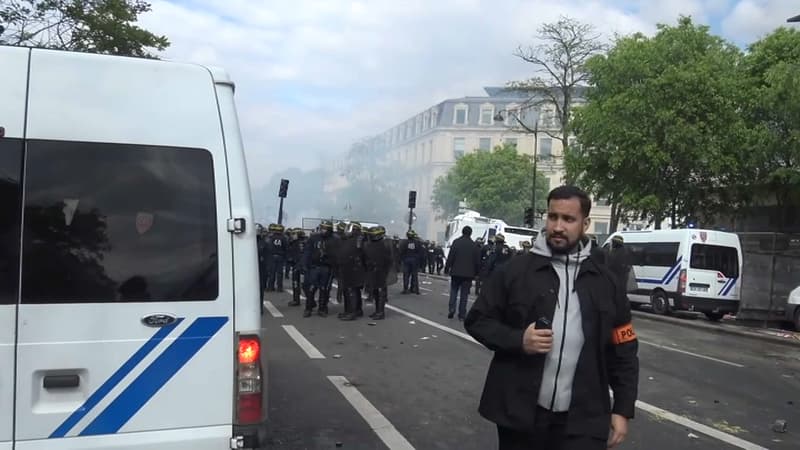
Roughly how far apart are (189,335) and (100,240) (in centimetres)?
51

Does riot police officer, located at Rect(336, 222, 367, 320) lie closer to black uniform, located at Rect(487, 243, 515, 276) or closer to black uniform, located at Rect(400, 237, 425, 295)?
black uniform, located at Rect(487, 243, 515, 276)

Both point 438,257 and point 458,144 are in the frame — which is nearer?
point 438,257

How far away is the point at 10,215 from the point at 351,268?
10.6m

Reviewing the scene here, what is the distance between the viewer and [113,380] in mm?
2941

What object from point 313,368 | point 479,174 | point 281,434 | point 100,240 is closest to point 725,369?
point 313,368

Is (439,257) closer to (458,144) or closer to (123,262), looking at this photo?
(123,262)

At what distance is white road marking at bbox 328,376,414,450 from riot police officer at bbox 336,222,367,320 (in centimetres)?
531

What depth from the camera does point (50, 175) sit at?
2893mm

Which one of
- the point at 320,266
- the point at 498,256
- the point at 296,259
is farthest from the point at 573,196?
the point at 296,259

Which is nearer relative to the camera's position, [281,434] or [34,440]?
[34,440]

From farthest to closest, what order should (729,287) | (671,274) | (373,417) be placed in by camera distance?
(671,274) < (729,287) < (373,417)

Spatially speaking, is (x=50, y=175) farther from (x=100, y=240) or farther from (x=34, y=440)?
(x=34, y=440)

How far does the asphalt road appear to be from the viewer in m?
6.00

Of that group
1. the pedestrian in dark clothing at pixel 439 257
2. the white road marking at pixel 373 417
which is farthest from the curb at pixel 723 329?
the pedestrian in dark clothing at pixel 439 257
